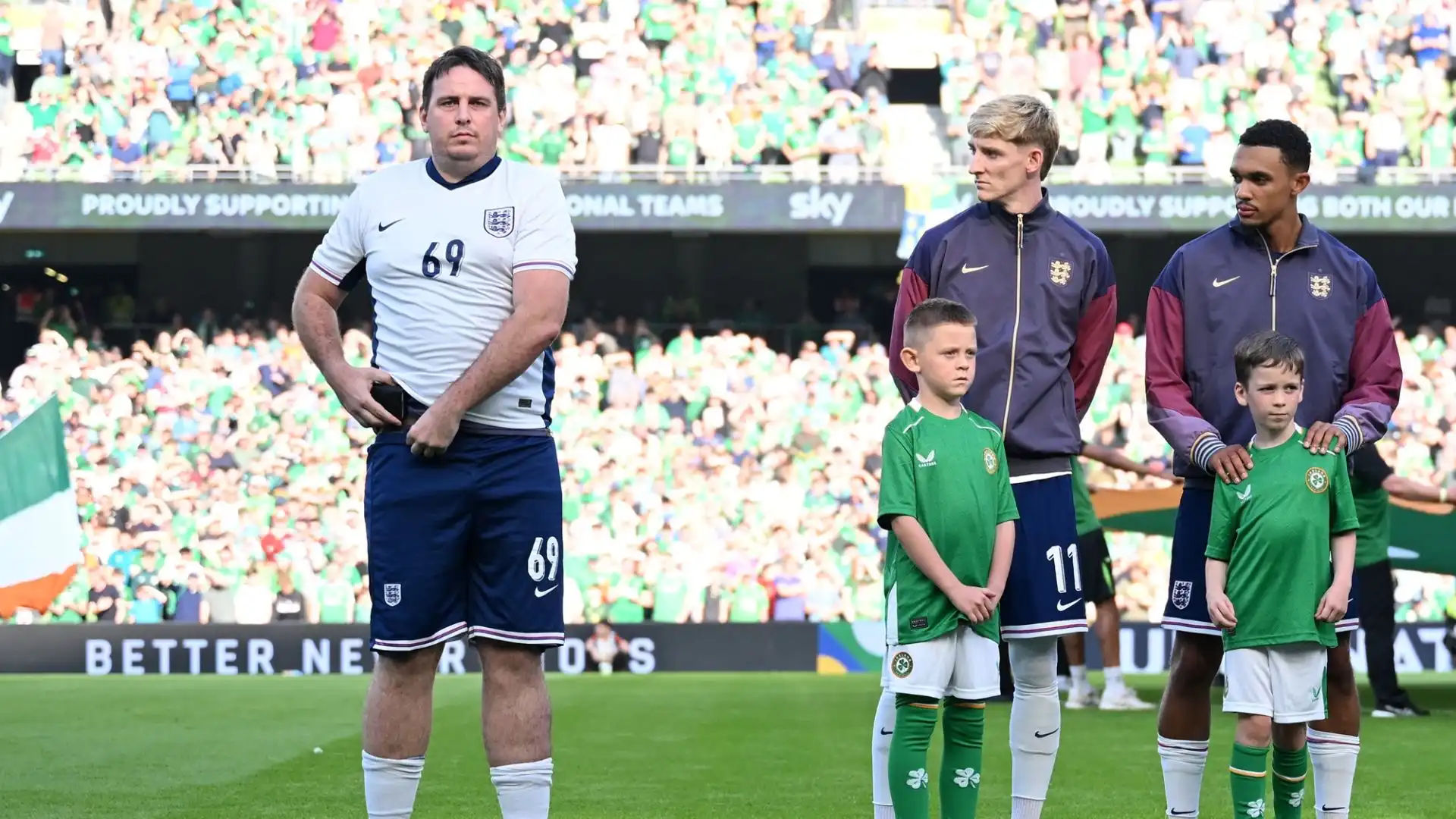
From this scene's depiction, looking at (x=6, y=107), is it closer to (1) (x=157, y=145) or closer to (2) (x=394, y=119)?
(1) (x=157, y=145)

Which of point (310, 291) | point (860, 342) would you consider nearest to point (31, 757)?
point (310, 291)

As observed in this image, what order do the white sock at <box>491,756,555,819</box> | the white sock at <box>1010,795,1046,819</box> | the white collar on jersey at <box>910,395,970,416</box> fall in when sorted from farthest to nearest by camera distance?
1. the white sock at <box>1010,795,1046,819</box>
2. the white collar on jersey at <box>910,395,970,416</box>
3. the white sock at <box>491,756,555,819</box>

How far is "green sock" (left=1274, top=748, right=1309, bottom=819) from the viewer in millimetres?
5840

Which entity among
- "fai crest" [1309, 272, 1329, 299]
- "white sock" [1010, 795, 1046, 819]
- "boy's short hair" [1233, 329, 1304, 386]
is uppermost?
"fai crest" [1309, 272, 1329, 299]

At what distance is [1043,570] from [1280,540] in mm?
695

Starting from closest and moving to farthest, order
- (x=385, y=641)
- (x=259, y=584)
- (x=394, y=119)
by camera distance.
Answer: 1. (x=385, y=641)
2. (x=259, y=584)
3. (x=394, y=119)

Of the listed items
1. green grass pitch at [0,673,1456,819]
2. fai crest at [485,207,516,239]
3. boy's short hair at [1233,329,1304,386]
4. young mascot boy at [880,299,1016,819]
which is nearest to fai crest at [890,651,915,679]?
young mascot boy at [880,299,1016,819]

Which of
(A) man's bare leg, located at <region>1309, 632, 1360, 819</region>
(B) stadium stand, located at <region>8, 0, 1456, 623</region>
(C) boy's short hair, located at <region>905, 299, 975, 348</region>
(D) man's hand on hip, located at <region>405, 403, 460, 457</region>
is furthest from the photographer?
(B) stadium stand, located at <region>8, 0, 1456, 623</region>

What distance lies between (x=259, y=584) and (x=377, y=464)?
1549 cm

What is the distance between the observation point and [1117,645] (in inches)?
494

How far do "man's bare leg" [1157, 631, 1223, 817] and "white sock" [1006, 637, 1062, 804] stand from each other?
35 cm

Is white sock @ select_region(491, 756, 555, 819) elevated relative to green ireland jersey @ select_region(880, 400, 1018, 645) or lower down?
lower down

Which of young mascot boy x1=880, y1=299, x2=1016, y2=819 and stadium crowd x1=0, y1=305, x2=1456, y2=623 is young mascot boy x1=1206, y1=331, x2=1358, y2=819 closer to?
young mascot boy x1=880, y1=299, x2=1016, y2=819

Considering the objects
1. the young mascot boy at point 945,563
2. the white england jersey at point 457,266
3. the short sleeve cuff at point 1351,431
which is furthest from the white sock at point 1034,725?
the white england jersey at point 457,266
